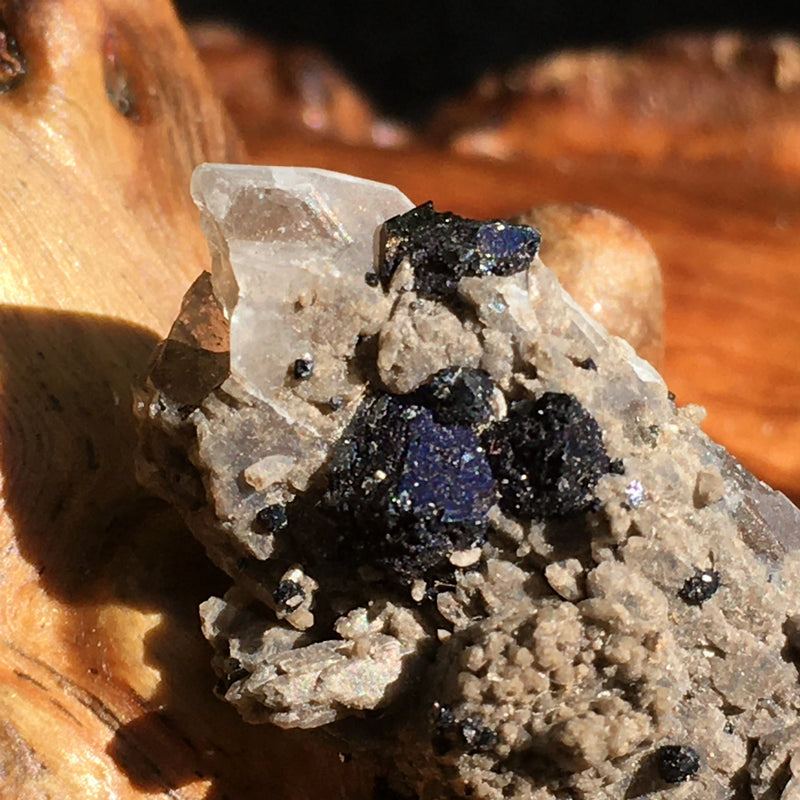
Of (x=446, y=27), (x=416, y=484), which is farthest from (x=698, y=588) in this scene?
(x=446, y=27)

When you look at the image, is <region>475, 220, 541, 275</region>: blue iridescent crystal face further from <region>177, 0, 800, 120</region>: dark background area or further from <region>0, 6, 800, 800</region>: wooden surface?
<region>177, 0, 800, 120</region>: dark background area

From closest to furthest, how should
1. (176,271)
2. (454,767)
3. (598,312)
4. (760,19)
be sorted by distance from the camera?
1. (454,767)
2. (176,271)
3. (598,312)
4. (760,19)

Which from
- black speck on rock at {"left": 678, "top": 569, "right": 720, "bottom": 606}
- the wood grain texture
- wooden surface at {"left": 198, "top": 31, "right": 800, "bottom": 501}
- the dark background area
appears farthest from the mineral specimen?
the dark background area

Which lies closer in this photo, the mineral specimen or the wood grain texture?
the mineral specimen

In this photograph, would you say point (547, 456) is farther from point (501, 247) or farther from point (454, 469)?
point (501, 247)

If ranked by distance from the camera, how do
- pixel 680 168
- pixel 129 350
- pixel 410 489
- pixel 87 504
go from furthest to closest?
pixel 680 168 < pixel 129 350 < pixel 87 504 < pixel 410 489

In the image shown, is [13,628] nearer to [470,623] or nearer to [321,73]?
[470,623]

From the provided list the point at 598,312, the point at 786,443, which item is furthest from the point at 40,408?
the point at 786,443
